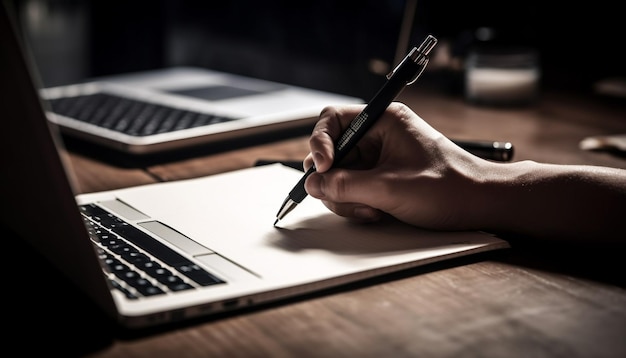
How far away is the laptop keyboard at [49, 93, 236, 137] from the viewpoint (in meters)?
1.08

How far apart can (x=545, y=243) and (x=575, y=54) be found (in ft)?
4.55

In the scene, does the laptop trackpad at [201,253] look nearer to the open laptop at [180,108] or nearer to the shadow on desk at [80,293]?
the shadow on desk at [80,293]

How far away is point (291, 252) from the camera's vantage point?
661mm

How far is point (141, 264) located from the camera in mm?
618

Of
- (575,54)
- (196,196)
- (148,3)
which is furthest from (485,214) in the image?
(575,54)

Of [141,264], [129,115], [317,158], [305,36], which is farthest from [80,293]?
[305,36]

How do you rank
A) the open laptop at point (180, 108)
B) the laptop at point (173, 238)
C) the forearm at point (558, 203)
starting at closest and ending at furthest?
the laptop at point (173, 238)
the forearm at point (558, 203)
the open laptop at point (180, 108)

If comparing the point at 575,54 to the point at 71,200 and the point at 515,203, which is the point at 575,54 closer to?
the point at 515,203

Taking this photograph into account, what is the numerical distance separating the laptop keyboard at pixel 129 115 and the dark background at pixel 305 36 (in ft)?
0.86

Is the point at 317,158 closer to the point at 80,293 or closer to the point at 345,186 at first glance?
the point at 345,186

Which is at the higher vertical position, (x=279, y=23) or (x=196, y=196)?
(x=279, y=23)

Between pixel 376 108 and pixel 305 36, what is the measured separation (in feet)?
1.96

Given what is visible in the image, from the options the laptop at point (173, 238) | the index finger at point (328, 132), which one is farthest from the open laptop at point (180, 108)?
the index finger at point (328, 132)

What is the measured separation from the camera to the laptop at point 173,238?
0.51 meters
